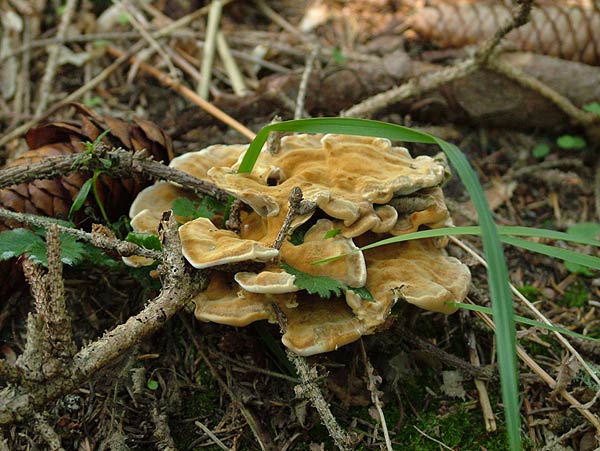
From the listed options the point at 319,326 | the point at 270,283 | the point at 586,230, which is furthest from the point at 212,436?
the point at 586,230

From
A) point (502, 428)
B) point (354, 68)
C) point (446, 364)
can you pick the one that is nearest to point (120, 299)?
point (446, 364)

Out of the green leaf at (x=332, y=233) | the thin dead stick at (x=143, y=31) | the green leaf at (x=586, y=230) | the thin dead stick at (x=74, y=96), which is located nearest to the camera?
the green leaf at (x=332, y=233)

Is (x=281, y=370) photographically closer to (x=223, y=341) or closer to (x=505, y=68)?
(x=223, y=341)

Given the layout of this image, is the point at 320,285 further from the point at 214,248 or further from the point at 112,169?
the point at 112,169

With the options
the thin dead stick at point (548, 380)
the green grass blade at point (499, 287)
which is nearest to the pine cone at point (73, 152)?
the green grass blade at point (499, 287)

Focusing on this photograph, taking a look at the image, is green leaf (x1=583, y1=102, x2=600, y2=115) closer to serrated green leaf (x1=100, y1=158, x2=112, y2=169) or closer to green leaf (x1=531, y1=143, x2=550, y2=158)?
green leaf (x1=531, y1=143, x2=550, y2=158)

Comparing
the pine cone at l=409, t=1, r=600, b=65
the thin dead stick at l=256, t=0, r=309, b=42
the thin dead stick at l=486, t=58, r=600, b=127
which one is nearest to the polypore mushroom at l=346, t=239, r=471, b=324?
the thin dead stick at l=486, t=58, r=600, b=127

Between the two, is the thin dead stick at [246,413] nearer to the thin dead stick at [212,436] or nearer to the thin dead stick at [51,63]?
the thin dead stick at [212,436]
